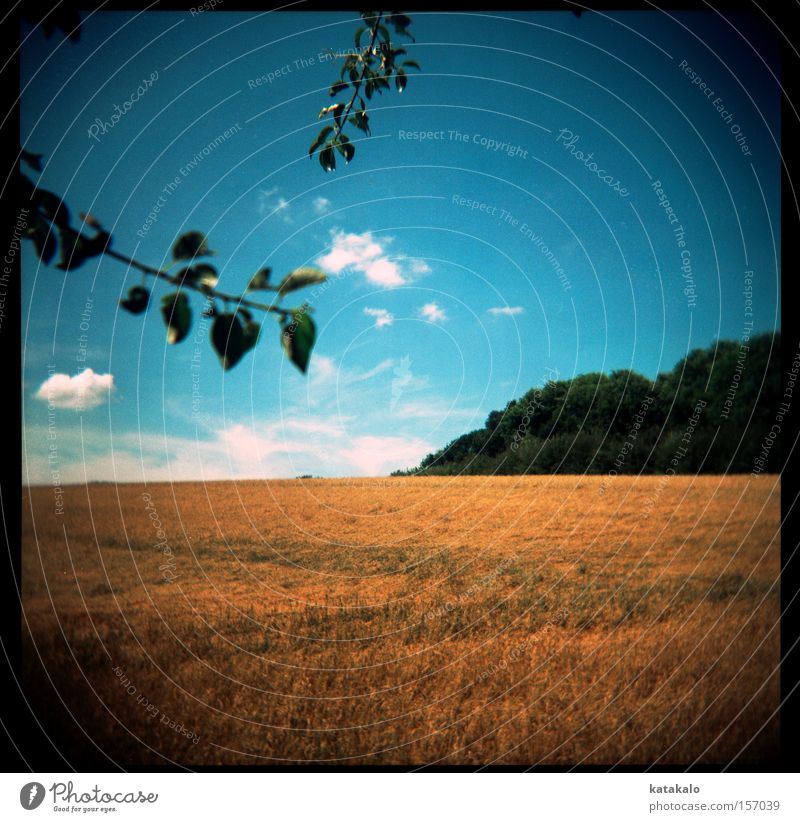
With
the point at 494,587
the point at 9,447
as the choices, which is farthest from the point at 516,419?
the point at 9,447

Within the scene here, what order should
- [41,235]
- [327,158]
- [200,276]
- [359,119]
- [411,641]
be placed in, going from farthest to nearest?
[411,641]
[359,119]
[327,158]
[41,235]
[200,276]

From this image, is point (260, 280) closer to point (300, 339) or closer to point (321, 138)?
point (300, 339)

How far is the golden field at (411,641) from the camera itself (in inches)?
156

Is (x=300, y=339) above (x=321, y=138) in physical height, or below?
below

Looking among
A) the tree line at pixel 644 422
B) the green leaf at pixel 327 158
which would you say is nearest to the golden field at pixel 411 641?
the tree line at pixel 644 422

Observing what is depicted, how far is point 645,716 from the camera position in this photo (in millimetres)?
4188

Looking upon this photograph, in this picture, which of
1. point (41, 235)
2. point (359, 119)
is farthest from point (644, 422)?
point (41, 235)

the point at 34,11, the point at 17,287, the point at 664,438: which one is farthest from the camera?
the point at 664,438

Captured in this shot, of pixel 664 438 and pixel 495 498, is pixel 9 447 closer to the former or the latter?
pixel 495 498

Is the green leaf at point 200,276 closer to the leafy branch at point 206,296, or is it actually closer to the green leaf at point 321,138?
the leafy branch at point 206,296

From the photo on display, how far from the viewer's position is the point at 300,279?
3.65ft

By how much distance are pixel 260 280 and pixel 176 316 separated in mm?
262

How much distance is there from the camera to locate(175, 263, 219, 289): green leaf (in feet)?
4.27

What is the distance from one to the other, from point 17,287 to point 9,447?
3.59 feet
